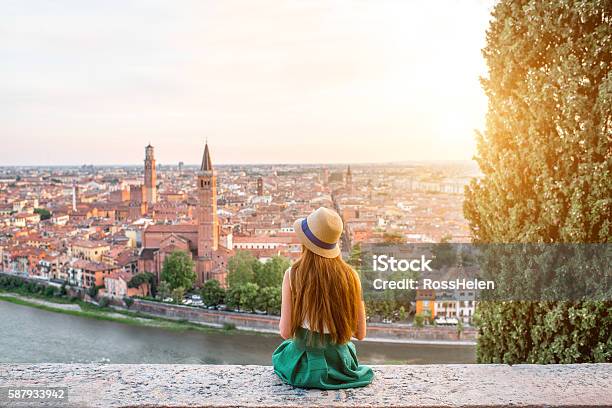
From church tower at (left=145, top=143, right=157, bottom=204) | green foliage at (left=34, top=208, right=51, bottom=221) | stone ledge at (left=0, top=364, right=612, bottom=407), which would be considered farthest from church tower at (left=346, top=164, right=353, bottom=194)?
green foliage at (left=34, top=208, right=51, bottom=221)

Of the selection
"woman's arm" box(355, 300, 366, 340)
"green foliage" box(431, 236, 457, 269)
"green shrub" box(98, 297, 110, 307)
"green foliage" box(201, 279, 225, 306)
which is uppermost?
"woman's arm" box(355, 300, 366, 340)

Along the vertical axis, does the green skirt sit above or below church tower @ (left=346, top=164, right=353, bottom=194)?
below

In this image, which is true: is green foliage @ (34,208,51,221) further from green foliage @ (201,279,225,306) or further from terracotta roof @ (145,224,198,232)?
green foliage @ (201,279,225,306)

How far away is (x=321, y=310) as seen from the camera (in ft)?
3.08

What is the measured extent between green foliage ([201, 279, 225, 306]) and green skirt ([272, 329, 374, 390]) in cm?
1169

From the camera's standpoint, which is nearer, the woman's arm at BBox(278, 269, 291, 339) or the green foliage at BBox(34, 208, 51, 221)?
the woman's arm at BBox(278, 269, 291, 339)

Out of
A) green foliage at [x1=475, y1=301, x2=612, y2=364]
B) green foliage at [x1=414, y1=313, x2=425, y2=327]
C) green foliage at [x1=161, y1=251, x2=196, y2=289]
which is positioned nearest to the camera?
green foliage at [x1=475, y1=301, x2=612, y2=364]

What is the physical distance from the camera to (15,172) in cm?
2072

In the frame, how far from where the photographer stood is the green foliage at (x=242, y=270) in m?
12.3

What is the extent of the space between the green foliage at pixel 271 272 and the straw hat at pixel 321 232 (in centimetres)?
1042

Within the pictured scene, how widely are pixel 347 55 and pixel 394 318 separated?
13.7ft

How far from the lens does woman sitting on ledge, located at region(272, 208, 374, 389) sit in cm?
93

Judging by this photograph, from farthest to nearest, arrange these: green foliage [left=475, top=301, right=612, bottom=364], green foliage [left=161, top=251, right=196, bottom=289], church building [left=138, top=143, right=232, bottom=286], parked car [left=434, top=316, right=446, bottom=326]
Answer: church building [left=138, top=143, right=232, bottom=286] → green foliage [left=161, top=251, right=196, bottom=289] → parked car [left=434, top=316, right=446, bottom=326] → green foliage [left=475, top=301, right=612, bottom=364]

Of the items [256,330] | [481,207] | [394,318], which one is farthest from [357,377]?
[256,330]
